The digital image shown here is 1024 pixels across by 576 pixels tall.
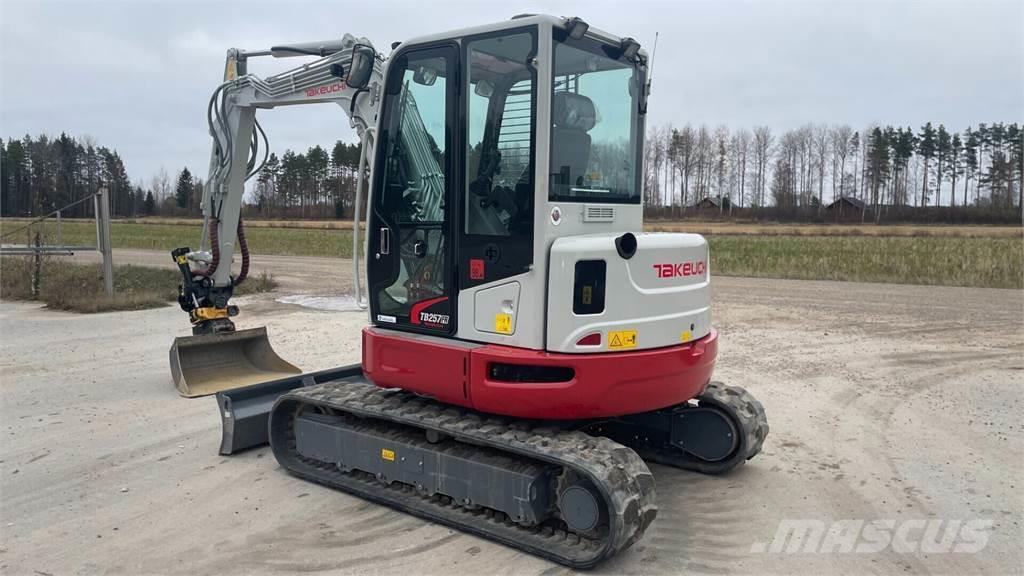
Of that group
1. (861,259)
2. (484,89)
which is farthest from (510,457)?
(861,259)

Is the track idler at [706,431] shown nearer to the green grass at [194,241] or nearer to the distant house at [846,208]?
the green grass at [194,241]

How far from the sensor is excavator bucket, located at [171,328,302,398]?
26.5ft

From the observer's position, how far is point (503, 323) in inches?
185

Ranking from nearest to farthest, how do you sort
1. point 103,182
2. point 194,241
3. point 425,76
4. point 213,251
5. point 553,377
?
point 553,377
point 425,76
point 213,251
point 194,241
point 103,182

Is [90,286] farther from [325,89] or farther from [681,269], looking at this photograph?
[681,269]

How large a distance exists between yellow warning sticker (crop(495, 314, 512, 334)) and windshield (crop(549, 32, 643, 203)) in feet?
2.63

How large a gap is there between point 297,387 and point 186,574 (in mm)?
2602

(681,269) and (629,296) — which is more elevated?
(681,269)

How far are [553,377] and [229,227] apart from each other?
197 inches

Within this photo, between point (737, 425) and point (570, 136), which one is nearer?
point (570, 136)

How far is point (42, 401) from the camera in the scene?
25.5 feet

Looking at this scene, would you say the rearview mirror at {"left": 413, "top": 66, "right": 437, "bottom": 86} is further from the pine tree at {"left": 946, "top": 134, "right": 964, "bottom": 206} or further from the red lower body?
the pine tree at {"left": 946, "top": 134, "right": 964, "bottom": 206}

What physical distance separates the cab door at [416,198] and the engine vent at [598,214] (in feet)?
2.86

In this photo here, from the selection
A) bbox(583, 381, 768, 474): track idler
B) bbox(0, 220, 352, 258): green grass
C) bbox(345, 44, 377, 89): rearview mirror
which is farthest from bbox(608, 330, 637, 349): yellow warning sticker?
bbox(0, 220, 352, 258): green grass
